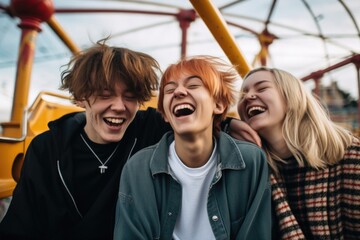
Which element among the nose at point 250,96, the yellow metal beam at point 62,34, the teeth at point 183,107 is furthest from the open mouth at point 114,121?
the yellow metal beam at point 62,34

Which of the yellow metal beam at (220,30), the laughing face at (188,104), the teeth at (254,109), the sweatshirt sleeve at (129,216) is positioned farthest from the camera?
the yellow metal beam at (220,30)

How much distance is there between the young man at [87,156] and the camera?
5.63 ft

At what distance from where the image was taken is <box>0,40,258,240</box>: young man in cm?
171

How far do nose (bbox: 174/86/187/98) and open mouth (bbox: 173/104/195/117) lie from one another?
0.18ft

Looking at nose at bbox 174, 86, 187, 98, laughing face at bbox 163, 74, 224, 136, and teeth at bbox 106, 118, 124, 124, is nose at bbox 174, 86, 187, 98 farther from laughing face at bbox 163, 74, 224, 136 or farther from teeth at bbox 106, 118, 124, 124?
teeth at bbox 106, 118, 124, 124

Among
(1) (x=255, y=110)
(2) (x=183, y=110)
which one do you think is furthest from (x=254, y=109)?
(2) (x=183, y=110)

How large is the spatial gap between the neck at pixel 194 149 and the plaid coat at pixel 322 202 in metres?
0.41

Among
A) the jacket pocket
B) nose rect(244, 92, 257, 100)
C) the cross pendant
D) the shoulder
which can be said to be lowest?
the jacket pocket

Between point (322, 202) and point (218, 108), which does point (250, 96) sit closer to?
point (218, 108)

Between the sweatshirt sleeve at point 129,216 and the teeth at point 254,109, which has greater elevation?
the teeth at point 254,109

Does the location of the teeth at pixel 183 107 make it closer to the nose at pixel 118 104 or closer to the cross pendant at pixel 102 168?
the nose at pixel 118 104

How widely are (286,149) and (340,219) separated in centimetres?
48

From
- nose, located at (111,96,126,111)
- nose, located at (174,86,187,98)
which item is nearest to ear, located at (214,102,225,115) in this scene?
nose, located at (174,86,187,98)

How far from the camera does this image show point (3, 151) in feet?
7.76
